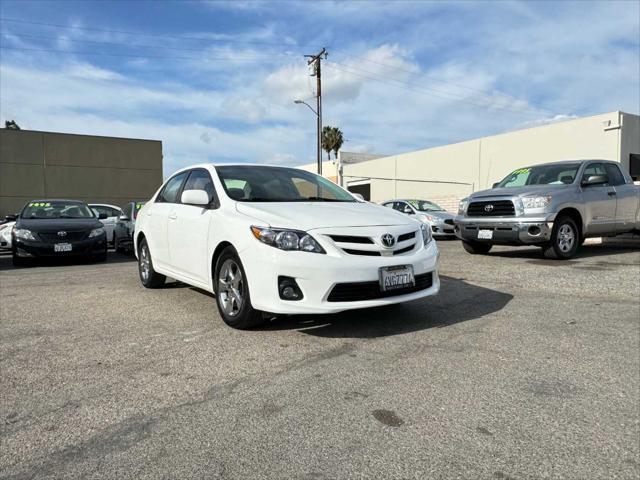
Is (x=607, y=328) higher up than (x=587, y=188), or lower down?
lower down

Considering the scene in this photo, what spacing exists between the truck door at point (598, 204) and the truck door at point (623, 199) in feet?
0.51

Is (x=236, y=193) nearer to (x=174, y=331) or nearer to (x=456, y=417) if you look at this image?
(x=174, y=331)

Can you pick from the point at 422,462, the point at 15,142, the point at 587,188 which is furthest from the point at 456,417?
the point at 15,142

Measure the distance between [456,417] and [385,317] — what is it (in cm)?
211

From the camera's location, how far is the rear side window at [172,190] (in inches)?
238

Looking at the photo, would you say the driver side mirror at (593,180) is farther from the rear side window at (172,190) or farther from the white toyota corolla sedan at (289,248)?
the rear side window at (172,190)

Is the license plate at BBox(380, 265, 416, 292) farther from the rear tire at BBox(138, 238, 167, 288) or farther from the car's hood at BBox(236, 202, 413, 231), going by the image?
the rear tire at BBox(138, 238, 167, 288)

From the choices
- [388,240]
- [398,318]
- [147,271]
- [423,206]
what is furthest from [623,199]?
[147,271]

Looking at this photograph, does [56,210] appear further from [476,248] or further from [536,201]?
[536,201]

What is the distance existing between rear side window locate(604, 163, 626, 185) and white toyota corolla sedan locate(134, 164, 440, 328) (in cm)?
669

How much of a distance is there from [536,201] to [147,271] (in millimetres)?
6318

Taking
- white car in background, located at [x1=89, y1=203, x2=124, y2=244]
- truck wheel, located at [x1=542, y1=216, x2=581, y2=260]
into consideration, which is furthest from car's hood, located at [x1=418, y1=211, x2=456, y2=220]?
white car in background, located at [x1=89, y1=203, x2=124, y2=244]

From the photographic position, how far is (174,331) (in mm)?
4473

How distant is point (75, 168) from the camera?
95.3 ft
